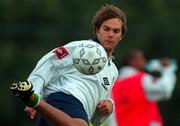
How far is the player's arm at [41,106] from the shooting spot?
962 centimetres

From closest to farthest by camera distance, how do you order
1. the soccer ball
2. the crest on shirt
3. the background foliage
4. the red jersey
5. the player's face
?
the soccer ball → the crest on shirt → the player's face → the red jersey → the background foliage

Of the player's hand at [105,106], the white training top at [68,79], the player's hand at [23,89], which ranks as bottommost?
the player's hand at [105,106]

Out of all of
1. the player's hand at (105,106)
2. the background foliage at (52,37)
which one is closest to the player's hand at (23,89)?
the player's hand at (105,106)

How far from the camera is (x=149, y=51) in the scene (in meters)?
24.2

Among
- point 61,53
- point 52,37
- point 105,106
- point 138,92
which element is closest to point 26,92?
point 61,53

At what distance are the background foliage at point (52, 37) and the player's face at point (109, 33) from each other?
11.6m

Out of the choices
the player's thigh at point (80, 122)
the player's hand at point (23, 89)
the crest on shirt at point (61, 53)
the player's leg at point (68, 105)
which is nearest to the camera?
the player's hand at point (23, 89)

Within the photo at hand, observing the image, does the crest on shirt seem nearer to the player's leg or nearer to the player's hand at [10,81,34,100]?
the player's leg

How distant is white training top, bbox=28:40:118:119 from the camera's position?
10461mm

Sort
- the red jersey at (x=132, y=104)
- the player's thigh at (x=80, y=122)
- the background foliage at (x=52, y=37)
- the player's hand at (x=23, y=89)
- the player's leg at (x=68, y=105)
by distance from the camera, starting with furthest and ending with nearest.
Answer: the background foliage at (x=52, y=37) → the red jersey at (x=132, y=104) → the player's leg at (x=68, y=105) → the player's thigh at (x=80, y=122) → the player's hand at (x=23, y=89)

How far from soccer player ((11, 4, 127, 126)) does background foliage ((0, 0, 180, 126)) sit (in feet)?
38.0

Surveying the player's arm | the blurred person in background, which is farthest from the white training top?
the blurred person in background

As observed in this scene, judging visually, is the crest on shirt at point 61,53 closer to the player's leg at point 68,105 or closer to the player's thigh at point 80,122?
the player's leg at point 68,105

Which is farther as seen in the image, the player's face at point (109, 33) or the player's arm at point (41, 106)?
the player's face at point (109, 33)
